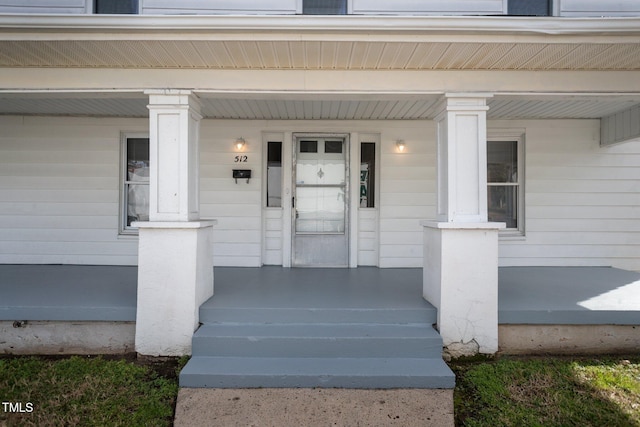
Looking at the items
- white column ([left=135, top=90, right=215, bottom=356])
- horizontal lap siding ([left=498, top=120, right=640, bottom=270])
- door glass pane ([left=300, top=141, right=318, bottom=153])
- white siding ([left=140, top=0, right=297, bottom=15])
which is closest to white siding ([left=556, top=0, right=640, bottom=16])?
horizontal lap siding ([left=498, top=120, right=640, bottom=270])

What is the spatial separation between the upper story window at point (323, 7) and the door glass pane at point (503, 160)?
3383 millimetres

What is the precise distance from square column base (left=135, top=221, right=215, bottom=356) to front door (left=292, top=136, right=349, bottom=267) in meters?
2.49

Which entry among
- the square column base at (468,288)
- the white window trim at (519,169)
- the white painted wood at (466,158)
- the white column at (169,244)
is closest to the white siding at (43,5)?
the white column at (169,244)

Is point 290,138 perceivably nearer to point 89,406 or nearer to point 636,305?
point 89,406

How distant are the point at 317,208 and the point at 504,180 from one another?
115 inches

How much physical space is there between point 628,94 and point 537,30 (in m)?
1.35

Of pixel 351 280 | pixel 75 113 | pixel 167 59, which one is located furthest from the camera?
pixel 75 113

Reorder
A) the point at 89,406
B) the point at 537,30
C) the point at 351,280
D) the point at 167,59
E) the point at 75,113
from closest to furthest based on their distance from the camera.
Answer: the point at 89,406, the point at 537,30, the point at 167,59, the point at 351,280, the point at 75,113

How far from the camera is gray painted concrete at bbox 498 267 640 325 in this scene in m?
3.47

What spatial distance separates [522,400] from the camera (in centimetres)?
282

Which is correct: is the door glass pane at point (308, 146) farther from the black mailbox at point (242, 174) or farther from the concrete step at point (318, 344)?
the concrete step at point (318, 344)

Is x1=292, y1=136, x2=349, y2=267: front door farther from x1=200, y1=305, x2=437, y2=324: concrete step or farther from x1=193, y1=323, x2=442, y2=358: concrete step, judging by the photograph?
→ x1=193, y1=323, x2=442, y2=358: concrete step

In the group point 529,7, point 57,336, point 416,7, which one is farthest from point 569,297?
point 57,336

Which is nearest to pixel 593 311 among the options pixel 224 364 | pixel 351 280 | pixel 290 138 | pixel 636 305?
pixel 636 305
